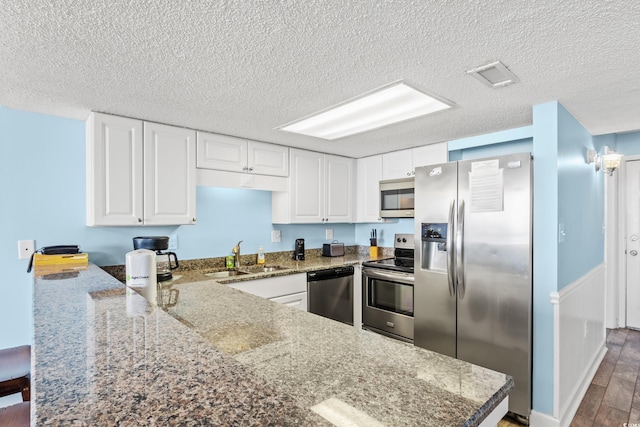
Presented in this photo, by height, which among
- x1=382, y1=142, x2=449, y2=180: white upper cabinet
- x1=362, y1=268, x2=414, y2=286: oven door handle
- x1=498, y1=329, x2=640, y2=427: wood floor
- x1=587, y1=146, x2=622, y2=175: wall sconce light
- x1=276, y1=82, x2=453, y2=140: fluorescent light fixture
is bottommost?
x1=498, y1=329, x2=640, y2=427: wood floor

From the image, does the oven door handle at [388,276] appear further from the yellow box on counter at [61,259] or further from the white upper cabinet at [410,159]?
the yellow box on counter at [61,259]

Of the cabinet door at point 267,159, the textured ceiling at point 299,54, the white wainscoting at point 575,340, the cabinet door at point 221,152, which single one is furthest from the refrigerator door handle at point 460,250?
the cabinet door at point 221,152

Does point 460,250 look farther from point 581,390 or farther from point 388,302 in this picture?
point 581,390

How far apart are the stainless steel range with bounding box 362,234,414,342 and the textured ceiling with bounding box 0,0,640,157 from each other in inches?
58.4

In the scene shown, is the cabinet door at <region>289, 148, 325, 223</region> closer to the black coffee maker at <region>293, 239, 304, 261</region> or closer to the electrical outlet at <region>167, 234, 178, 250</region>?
the black coffee maker at <region>293, 239, 304, 261</region>

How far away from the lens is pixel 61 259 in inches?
87.8

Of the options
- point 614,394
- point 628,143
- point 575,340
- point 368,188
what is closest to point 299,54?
point 368,188

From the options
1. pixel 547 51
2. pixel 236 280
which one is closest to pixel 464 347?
pixel 236 280

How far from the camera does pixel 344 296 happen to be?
10.8 feet

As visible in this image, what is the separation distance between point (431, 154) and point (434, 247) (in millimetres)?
1145

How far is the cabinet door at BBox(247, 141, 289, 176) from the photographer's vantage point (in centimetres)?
308

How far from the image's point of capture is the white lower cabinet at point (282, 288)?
2.67m

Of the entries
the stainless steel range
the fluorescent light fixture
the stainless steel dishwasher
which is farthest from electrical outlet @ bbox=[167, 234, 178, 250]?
the stainless steel range

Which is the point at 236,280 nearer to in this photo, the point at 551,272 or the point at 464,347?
the point at 464,347
